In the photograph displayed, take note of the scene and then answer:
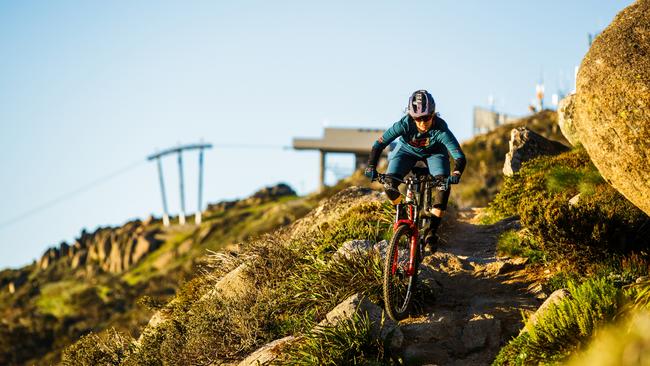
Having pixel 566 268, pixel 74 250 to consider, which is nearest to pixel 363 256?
pixel 566 268

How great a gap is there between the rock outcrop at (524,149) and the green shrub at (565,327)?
9975mm

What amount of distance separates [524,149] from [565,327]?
37.5 ft

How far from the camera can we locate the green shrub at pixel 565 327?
954 centimetres

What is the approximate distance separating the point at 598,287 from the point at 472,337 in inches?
70.8

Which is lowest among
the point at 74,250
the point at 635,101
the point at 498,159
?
the point at 74,250

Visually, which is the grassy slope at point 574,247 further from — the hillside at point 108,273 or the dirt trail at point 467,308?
the hillside at point 108,273

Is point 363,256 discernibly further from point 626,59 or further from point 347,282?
point 626,59

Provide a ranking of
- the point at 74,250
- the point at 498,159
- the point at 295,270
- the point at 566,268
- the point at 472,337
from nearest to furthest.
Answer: the point at 472,337 < the point at 566,268 < the point at 295,270 < the point at 498,159 < the point at 74,250

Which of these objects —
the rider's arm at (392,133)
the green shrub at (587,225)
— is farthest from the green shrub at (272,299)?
the green shrub at (587,225)

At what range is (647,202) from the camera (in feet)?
38.8

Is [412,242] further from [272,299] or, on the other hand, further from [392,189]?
[272,299]

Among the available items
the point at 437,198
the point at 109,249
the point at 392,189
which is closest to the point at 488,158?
the point at 437,198

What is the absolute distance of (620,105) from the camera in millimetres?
11945

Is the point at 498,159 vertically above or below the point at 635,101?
below
